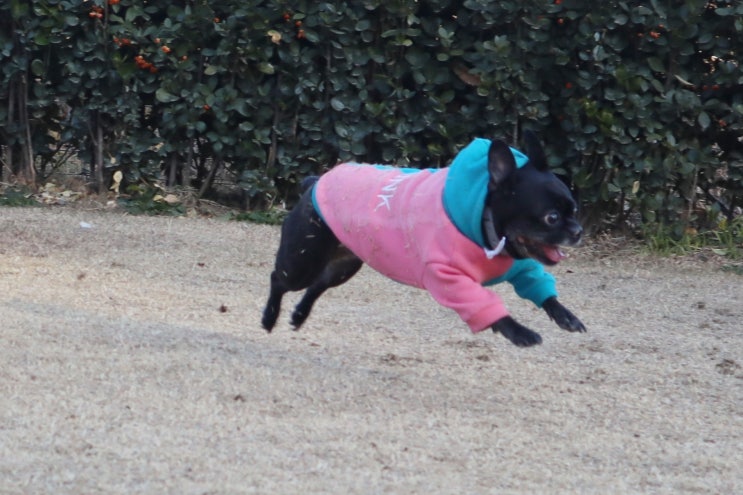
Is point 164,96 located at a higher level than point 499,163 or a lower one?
lower

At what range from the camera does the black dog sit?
4.63 m

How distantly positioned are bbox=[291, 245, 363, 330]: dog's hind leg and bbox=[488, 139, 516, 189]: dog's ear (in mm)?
1084

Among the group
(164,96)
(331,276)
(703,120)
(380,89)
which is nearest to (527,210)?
(331,276)

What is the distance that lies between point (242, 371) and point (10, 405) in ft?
3.44

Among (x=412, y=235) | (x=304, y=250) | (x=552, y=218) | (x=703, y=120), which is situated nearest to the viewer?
(x=552, y=218)

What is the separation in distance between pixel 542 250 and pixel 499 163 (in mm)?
389

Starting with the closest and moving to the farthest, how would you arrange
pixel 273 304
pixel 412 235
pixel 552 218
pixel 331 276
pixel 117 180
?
pixel 552 218, pixel 412 235, pixel 331 276, pixel 273 304, pixel 117 180

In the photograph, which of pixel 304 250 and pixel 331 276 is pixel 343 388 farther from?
pixel 331 276

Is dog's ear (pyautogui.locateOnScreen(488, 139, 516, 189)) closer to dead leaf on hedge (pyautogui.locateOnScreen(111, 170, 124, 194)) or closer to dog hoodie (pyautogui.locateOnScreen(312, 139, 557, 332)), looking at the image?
dog hoodie (pyautogui.locateOnScreen(312, 139, 557, 332))

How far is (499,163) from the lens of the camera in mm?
4684

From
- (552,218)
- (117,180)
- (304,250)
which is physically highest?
(552,218)

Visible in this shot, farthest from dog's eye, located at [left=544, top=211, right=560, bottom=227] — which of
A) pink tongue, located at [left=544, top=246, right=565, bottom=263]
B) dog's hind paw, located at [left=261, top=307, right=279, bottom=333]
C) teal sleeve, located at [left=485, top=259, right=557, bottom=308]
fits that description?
dog's hind paw, located at [left=261, top=307, right=279, bottom=333]

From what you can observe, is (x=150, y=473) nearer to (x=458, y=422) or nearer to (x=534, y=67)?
(x=458, y=422)

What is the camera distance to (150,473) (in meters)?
3.84
